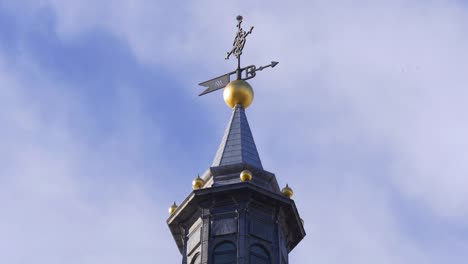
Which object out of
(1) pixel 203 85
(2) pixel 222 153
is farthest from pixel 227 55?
(2) pixel 222 153

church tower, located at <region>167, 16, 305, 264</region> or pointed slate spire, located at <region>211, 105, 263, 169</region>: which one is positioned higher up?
pointed slate spire, located at <region>211, 105, 263, 169</region>

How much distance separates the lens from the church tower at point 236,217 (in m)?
48.7

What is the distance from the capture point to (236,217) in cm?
4944

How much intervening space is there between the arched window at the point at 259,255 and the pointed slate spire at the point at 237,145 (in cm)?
435

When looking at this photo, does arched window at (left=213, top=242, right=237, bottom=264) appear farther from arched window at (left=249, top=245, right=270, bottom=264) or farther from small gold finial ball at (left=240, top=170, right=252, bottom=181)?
small gold finial ball at (left=240, top=170, right=252, bottom=181)

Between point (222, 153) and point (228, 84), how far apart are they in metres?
4.78

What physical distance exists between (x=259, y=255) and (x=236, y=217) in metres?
1.85

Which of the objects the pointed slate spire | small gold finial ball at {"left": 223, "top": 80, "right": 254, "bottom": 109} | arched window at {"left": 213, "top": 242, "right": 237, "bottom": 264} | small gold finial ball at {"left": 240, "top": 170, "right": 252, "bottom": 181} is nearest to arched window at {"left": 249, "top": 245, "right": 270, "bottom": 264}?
arched window at {"left": 213, "top": 242, "right": 237, "bottom": 264}

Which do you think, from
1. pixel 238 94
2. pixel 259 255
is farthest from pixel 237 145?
pixel 259 255

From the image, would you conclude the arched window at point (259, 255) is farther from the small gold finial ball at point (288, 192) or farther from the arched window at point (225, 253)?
the small gold finial ball at point (288, 192)

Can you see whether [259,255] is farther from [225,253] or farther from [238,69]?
[238,69]

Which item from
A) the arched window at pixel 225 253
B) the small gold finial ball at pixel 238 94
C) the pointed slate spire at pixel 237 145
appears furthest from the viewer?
the small gold finial ball at pixel 238 94

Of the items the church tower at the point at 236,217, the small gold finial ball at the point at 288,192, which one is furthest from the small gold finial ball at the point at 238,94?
the small gold finial ball at the point at 288,192

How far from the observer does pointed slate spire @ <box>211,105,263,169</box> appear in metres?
52.3
